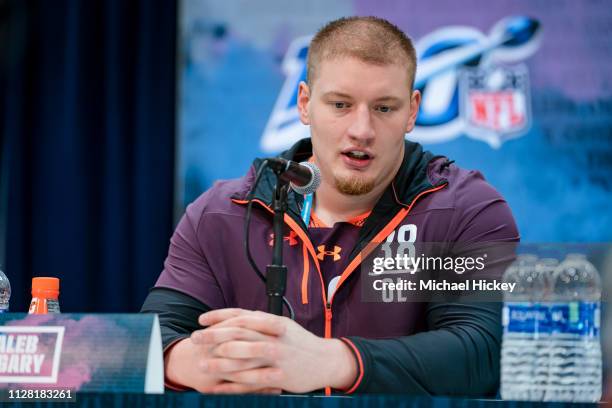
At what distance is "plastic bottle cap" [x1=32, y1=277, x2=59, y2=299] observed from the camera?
5.59ft

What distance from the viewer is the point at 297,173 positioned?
1.48 metres

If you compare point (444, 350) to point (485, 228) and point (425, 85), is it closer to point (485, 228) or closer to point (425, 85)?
point (485, 228)

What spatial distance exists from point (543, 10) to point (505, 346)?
2256mm

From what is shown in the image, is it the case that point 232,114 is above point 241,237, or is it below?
above

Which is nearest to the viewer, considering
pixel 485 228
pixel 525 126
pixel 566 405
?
pixel 566 405

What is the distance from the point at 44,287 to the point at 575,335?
3.29ft

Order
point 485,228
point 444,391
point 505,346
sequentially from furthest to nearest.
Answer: point 485,228
point 444,391
point 505,346

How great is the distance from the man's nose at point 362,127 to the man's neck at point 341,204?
198 millimetres

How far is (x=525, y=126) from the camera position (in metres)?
3.27

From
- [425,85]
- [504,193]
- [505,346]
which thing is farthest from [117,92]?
[505,346]

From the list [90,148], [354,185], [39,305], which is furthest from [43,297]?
[90,148]

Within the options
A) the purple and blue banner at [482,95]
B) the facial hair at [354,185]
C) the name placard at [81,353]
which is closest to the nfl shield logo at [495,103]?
the purple and blue banner at [482,95]

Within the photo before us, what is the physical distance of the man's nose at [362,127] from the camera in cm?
192

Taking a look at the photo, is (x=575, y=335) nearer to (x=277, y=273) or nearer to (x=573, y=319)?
(x=573, y=319)
